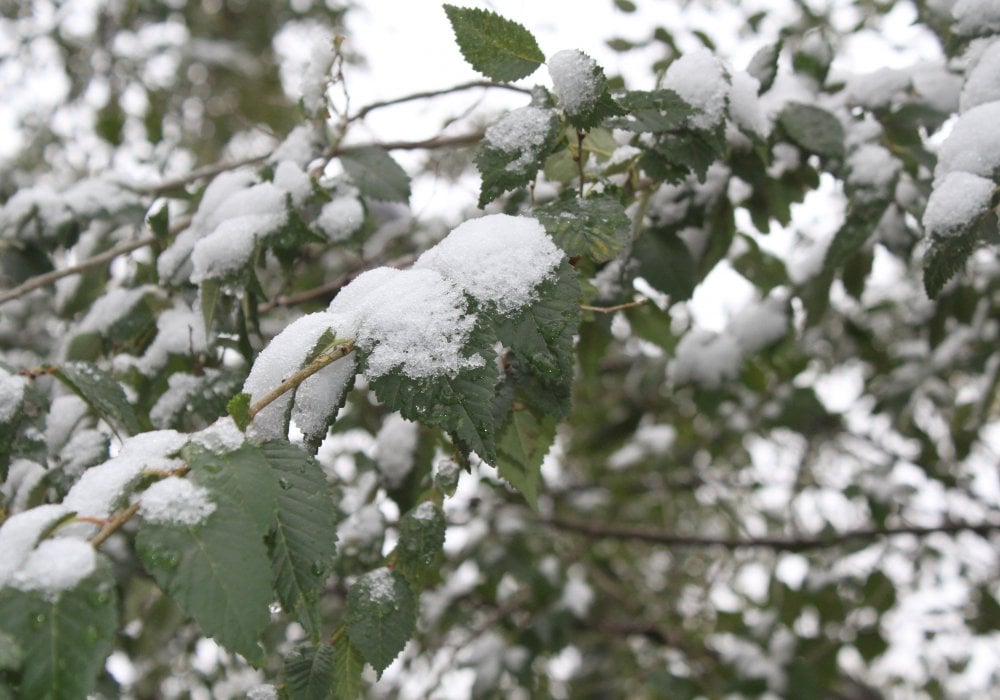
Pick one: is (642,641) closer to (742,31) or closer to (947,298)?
(947,298)

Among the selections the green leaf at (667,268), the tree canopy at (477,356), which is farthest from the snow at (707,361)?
the green leaf at (667,268)

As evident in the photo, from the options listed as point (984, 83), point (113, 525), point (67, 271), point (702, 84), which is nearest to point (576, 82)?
point (702, 84)

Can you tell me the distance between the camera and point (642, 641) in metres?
3.44

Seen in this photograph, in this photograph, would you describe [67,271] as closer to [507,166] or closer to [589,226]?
[507,166]

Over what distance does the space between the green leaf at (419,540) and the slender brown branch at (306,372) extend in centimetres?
31

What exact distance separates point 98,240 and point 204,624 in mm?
1402

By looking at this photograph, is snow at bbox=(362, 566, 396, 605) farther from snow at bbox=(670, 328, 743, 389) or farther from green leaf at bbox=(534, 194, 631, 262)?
snow at bbox=(670, 328, 743, 389)

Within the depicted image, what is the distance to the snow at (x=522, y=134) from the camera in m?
0.94

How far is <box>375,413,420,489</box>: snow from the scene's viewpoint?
1.36m

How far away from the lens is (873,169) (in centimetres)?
130

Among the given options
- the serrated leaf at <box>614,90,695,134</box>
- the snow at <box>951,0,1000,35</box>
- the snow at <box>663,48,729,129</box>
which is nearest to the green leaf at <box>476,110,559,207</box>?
the serrated leaf at <box>614,90,695,134</box>

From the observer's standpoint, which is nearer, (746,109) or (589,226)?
(589,226)

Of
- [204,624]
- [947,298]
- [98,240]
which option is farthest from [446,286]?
[947,298]

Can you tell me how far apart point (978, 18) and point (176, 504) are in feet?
4.13
